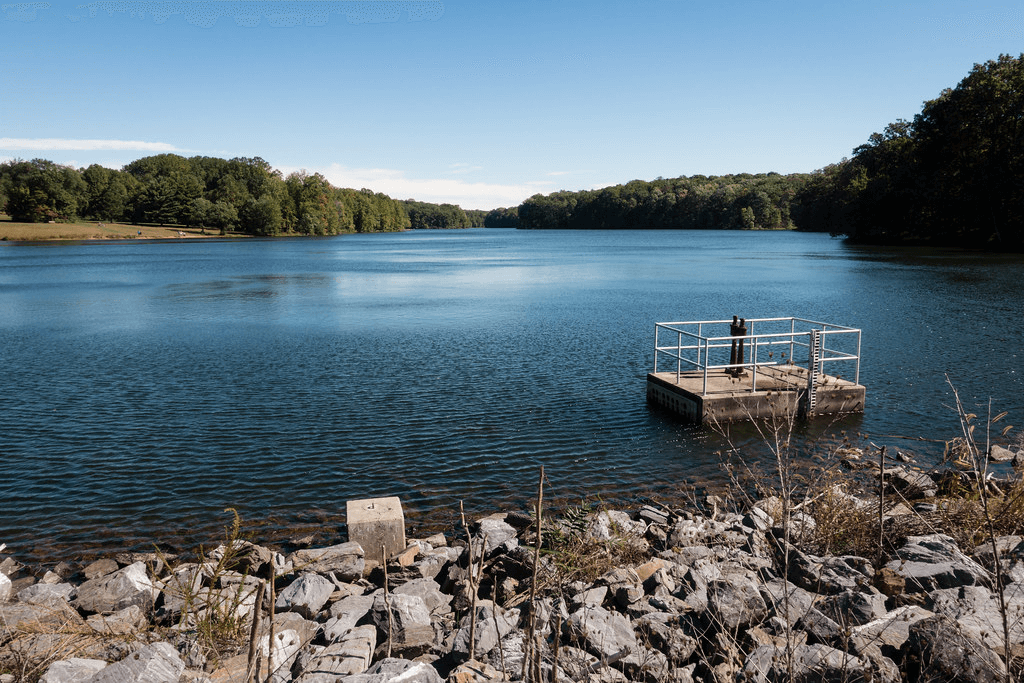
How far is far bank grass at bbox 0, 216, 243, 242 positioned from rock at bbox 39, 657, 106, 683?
487 ft

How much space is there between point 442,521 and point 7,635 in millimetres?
6751

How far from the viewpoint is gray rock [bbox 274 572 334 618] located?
779cm

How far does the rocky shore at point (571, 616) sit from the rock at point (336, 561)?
26mm

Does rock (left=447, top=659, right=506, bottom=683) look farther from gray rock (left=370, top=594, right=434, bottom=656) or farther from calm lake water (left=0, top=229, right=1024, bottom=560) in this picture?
calm lake water (left=0, top=229, right=1024, bottom=560)

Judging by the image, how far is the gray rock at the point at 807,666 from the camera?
5.03 meters

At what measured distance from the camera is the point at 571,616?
6262 mm

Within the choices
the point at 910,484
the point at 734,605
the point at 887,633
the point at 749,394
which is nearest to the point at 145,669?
the point at 734,605

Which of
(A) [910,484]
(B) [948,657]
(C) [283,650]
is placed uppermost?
(B) [948,657]

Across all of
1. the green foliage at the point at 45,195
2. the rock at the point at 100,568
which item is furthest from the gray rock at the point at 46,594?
the green foliage at the point at 45,195

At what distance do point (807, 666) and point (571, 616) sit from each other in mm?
1999

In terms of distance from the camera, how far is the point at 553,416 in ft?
60.9

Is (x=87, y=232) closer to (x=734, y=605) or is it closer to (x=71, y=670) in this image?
(x=71, y=670)

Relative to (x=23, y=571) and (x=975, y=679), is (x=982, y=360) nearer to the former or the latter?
(x=975, y=679)

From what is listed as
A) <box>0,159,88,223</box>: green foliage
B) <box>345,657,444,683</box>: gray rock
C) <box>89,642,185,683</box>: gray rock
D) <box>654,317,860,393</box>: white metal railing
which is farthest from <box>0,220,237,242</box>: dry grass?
<box>345,657,444,683</box>: gray rock
